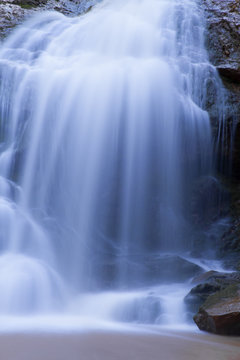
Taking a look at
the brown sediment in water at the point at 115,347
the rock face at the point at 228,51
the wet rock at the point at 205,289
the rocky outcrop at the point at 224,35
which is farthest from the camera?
the rocky outcrop at the point at 224,35

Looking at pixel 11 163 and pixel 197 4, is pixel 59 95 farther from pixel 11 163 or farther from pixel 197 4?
pixel 197 4

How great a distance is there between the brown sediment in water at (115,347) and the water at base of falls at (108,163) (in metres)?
1.84

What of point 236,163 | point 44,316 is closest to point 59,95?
point 236,163

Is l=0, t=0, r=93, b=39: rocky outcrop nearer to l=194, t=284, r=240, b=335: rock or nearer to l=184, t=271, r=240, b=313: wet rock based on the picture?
l=184, t=271, r=240, b=313: wet rock

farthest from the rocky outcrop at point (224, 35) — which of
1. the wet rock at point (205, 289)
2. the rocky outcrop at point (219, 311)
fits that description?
the rocky outcrop at point (219, 311)

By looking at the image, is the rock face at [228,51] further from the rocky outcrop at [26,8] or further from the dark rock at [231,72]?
the rocky outcrop at [26,8]

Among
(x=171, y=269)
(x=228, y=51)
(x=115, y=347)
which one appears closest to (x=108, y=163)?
(x=171, y=269)

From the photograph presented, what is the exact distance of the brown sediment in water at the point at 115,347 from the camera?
8.19 feet

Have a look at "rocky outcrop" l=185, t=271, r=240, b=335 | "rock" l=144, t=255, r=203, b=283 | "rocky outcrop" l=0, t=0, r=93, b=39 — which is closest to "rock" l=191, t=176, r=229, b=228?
"rock" l=144, t=255, r=203, b=283

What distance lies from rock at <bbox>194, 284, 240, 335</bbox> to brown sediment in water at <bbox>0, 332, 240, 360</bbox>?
0.12 meters

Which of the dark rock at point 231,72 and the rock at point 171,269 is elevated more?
the dark rock at point 231,72

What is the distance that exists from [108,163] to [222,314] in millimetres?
3700

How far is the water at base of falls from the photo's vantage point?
570cm

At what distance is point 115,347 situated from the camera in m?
2.76
